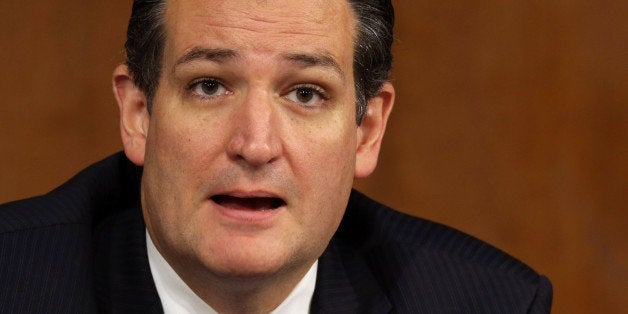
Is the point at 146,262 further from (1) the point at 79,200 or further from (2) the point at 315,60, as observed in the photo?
(2) the point at 315,60

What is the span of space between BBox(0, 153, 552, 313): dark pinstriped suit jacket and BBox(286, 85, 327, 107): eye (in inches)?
16.3

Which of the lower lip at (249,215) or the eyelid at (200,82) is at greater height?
the eyelid at (200,82)

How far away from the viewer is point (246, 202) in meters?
2.24

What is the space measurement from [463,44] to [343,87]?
Answer: 38.8 inches

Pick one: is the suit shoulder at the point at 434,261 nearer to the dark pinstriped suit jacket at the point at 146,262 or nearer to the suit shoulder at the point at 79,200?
the dark pinstriped suit jacket at the point at 146,262

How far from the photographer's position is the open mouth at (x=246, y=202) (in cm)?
222

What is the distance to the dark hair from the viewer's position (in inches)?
93.5

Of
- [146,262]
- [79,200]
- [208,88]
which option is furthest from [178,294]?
[208,88]

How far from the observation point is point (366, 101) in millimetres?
2488

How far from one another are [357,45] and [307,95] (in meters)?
0.17

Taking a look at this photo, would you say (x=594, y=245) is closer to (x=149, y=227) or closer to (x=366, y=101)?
(x=366, y=101)

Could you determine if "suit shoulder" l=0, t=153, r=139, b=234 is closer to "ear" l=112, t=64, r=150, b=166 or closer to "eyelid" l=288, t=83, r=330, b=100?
"ear" l=112, t=64, r=150, b=166

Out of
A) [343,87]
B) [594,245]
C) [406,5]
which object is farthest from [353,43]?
[594,245]

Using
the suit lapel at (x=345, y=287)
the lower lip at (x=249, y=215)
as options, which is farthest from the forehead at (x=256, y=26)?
the suit lapel at (x=345, y=287)
